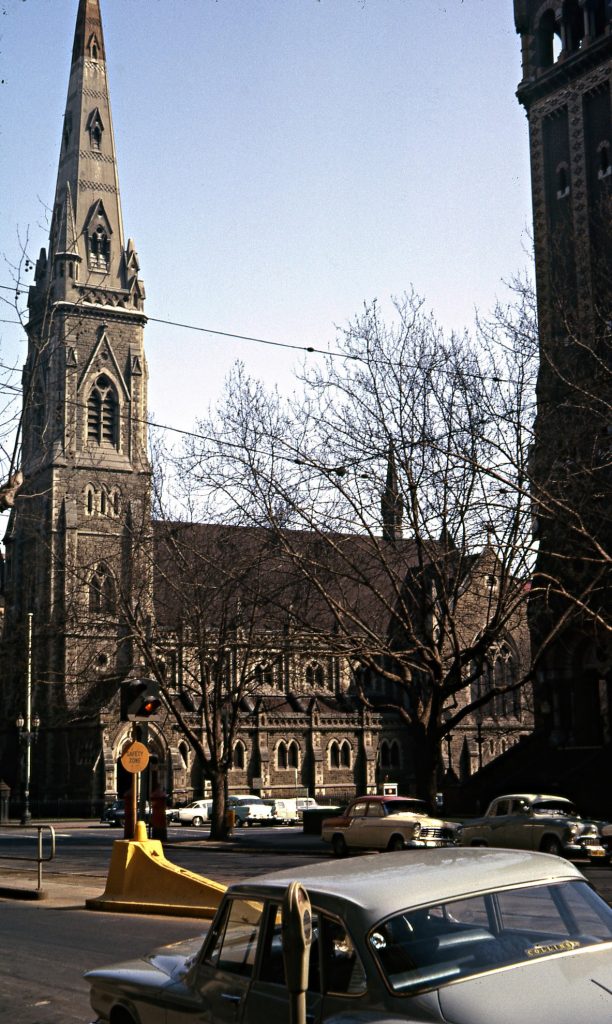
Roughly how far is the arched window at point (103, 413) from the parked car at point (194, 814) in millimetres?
33280

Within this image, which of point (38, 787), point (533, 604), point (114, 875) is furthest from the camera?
point (38, 787)

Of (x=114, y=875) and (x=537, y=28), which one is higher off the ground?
(x=537, y=28)

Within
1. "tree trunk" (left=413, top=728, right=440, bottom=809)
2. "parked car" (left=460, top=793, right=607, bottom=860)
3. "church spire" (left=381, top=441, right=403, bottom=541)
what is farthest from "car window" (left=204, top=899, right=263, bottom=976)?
"tree trunk" (left=413, top=728, right=440, bottom=809)

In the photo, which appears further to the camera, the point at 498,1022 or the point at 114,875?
the point at 114,875

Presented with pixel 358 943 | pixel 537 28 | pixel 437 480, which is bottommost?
pixel 358 943

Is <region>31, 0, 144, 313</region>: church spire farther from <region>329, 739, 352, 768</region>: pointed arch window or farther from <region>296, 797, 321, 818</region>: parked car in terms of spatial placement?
<region>296, 797, 321, 818</region>: parked car

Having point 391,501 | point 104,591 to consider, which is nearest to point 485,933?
point 391,501

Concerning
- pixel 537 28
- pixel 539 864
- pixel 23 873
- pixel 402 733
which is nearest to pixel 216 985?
pixel 539 864

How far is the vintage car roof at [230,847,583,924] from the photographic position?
474 centimetres

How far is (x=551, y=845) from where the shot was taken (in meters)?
23.3

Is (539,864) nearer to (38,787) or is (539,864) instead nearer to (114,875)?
(114,875)

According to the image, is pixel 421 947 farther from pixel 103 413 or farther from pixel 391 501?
pixel 103 413

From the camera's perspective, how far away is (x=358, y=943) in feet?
15.1

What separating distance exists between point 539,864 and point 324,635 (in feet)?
69.8
